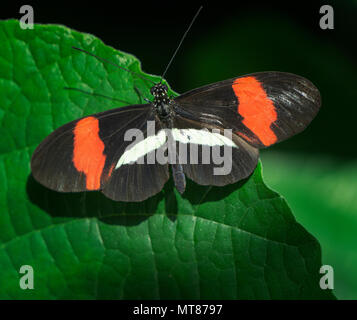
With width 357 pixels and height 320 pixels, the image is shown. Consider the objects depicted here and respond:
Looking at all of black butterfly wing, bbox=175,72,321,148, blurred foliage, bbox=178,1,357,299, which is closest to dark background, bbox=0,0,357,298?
blurred foliage, bbox=178,1,357,299

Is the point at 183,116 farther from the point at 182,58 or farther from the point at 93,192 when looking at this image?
the point at 182,58

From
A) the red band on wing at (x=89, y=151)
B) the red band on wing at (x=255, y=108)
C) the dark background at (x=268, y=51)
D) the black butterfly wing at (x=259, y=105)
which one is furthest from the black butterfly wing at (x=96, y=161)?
the dark background at (x=268, y=51)

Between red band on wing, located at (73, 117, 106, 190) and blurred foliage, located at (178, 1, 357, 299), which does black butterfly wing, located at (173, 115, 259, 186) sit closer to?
red band on wing, located at (73, 117, 106, 190)

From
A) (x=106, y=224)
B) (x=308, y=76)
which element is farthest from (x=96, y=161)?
(x=308, y=76)

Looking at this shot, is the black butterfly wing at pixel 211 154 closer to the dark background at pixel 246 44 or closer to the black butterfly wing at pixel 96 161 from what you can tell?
the black butterfly wing at pixel 96 161

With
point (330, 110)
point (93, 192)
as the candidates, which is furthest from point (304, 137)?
point (93, 192)

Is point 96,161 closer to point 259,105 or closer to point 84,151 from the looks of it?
point 84,151
